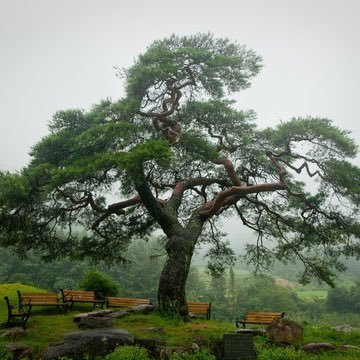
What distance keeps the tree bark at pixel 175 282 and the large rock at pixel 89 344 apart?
355cm

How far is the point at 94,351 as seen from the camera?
424 inches

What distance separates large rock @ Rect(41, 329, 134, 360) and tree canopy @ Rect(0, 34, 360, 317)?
3.83 metres

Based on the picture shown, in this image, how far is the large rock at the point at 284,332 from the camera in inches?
510

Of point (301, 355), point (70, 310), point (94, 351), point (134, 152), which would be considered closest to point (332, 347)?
point (301, 355)

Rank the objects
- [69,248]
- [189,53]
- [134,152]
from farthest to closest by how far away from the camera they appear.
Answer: [69,248], [189,53], [134,152]

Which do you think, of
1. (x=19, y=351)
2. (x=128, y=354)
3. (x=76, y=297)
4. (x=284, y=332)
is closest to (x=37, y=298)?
(x=76, y=297)

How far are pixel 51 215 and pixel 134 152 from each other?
792cm

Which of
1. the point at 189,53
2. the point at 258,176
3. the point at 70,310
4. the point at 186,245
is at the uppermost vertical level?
the point at 189,53

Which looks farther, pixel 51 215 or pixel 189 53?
pixel 51 215

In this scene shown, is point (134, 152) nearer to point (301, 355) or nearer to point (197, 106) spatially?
point (197, 106)

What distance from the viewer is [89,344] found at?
10852 millimetres

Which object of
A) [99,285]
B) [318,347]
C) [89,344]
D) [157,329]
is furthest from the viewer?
[99,285]

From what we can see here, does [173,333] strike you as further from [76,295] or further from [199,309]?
[76,295]

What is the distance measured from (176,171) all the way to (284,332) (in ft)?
30.6
